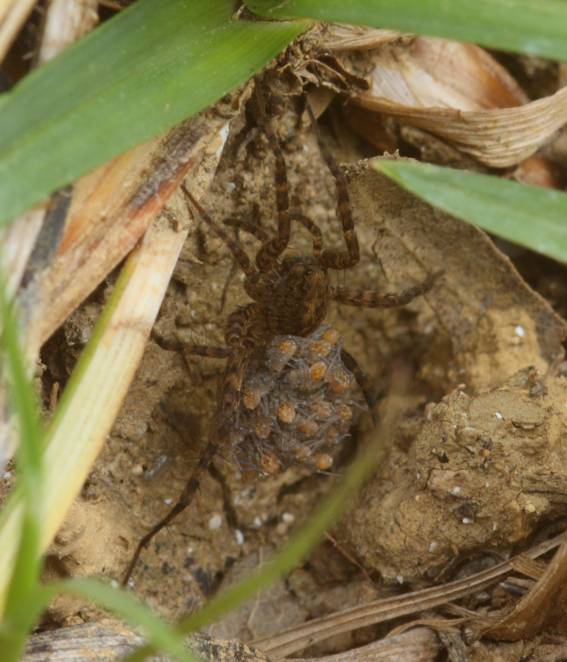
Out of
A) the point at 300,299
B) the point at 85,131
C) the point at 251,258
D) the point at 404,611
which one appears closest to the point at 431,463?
the point at 404,611

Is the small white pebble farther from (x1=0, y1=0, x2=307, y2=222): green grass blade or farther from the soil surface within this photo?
(x1=0, y1=0, x2=307, y2=222): green grass blade

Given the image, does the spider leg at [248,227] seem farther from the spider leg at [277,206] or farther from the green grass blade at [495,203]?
the green grass blade at [495,203]

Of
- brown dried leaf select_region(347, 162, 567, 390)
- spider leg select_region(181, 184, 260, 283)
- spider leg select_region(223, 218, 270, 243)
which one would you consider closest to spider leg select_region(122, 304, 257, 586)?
spider leg select_region(181, 184, 260, 283)

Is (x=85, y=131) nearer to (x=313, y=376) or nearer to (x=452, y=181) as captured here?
(x=452, y=181)

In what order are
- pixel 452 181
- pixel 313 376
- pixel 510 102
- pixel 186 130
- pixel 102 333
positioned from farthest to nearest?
pixel 510 102 < pixel 313 376 < pixel 186 130 < pixel 102 333 < pixel 452 181

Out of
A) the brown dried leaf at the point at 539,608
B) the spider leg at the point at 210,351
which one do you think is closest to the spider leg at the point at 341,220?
the spider leg at the point at 210,351

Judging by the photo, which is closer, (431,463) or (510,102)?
(431,463)

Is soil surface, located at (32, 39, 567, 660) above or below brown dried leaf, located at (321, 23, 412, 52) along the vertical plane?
below
